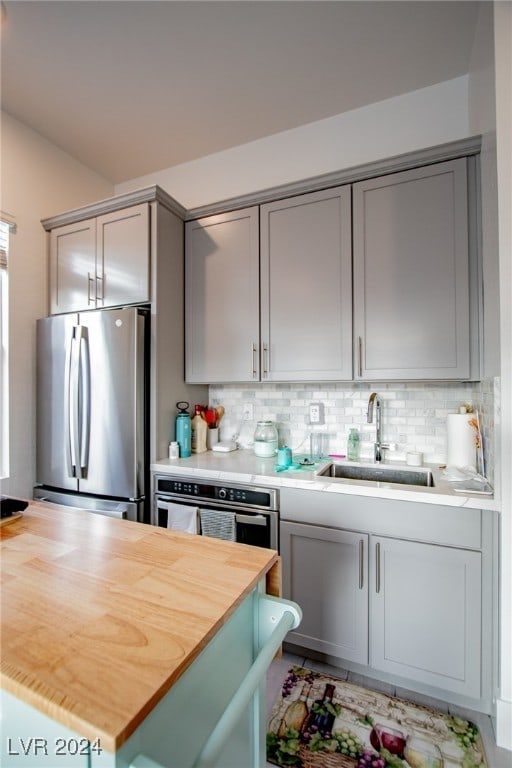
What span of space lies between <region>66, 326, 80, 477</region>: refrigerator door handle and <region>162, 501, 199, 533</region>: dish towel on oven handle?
0.67m

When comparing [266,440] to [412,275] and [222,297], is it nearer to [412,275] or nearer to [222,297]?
[222,297]

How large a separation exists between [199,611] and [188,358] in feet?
6.05

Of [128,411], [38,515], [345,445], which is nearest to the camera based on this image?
[38,515]

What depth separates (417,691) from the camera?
1.57 m

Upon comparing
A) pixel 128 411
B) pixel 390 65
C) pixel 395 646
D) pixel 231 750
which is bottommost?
pixel 395 646

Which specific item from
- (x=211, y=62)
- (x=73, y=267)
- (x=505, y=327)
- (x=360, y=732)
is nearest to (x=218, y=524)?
(x=360, y=732)

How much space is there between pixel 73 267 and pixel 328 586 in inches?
99.1

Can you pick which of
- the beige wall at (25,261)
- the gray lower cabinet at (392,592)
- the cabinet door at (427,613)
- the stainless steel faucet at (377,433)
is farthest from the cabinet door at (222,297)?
the cabinet door at (427,613)

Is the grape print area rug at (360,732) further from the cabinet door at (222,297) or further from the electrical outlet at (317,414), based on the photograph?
the cabinet door at (222,297)

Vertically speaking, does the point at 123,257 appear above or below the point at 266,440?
above

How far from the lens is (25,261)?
2.34 metres

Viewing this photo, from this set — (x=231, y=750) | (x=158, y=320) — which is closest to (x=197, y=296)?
(x=158, y=320)

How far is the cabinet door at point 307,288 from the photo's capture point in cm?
197

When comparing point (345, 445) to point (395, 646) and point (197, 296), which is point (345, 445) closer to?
point (395, 646)
